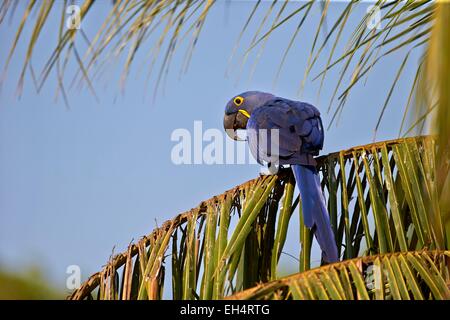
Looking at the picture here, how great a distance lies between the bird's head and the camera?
3447 millimetres

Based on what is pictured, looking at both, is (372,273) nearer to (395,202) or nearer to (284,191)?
(395,202)

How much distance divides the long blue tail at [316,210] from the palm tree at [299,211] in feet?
0.12

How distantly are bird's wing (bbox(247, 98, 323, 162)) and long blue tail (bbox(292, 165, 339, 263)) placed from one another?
0.20 meters

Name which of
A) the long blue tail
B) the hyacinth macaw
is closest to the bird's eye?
the hyacinth macaw

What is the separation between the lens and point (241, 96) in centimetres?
357

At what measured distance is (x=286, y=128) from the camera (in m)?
2.82

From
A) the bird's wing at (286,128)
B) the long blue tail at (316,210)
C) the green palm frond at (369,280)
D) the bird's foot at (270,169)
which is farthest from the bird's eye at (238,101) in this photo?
the green palm frond at (369,280)

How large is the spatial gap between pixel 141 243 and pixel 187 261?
19 centimetres

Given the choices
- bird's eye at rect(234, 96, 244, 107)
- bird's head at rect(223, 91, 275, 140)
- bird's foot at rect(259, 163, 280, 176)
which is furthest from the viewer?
bird's eye at rect(234, 96, 244, 107)

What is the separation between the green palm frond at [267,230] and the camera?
6.31ft

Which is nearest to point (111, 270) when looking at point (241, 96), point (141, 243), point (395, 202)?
point (141, 243)

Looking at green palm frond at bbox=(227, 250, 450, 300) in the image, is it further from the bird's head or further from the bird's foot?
the bird's head

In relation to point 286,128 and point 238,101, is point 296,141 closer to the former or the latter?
point 286,128
